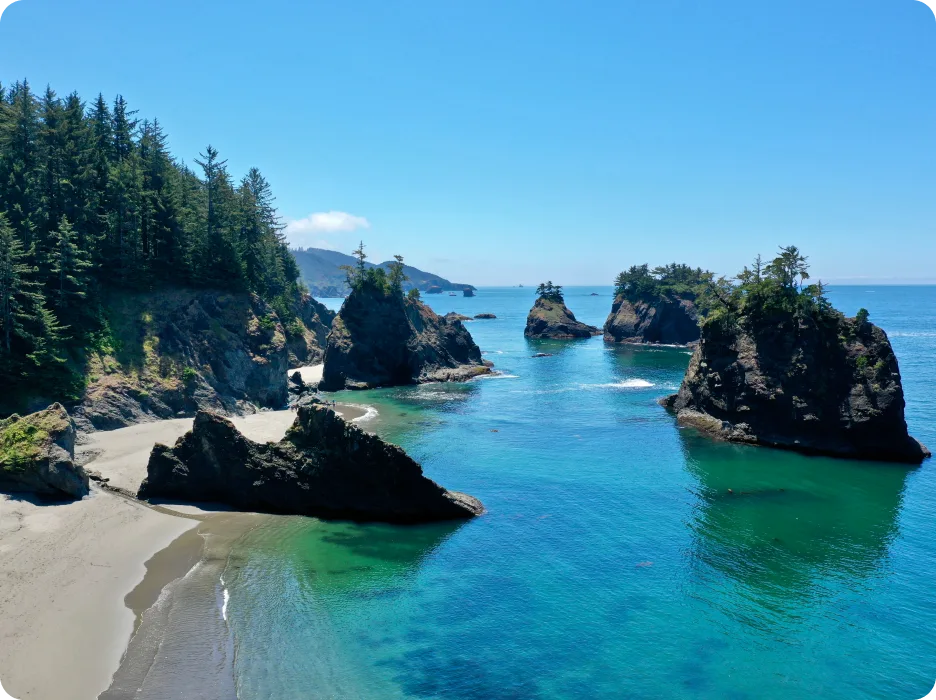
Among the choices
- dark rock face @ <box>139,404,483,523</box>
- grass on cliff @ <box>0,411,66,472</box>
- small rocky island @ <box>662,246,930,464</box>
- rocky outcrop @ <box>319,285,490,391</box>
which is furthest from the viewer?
rocky outcrop @ <box>319,285,490,391</box>

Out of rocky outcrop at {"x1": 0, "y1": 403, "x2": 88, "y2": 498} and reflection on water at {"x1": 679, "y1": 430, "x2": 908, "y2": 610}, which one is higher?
rocky outcrop at {"x1": 0, "y1": 403, "x2": 88, "y2": 498}

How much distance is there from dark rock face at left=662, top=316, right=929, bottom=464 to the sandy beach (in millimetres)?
54586

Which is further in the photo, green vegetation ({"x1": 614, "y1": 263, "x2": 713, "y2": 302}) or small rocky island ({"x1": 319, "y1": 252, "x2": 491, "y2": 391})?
green vegetation ({"x1": 614, "y1": 263, "x2": 713, "y2": 302})

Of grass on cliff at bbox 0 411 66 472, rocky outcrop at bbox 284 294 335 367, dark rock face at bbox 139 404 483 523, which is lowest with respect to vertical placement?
dark rock face at bbox 139 404 483 523

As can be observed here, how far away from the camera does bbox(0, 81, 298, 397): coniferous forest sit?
4991 cm

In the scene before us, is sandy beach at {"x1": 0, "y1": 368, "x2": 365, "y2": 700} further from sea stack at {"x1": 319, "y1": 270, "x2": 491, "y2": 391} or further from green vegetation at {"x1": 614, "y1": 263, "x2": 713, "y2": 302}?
green vegetation at {"x1": 614, "y1": 263, "x2": 713, "y2": 302}

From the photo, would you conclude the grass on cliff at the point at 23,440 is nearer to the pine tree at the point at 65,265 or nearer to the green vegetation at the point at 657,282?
the pine tree at the point at 65,265

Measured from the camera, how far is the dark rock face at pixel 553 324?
171m

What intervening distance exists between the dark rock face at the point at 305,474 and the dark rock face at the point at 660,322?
407 ft

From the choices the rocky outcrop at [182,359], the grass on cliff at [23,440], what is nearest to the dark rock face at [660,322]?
the rocky outcrop at [182,359]

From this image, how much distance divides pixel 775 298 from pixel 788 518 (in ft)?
103

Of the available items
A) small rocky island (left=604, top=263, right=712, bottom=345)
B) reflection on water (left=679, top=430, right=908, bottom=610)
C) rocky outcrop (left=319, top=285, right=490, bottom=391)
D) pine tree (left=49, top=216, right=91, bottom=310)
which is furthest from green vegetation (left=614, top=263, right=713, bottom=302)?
pine tree (left=49, top=216, right=91, bottom=310)

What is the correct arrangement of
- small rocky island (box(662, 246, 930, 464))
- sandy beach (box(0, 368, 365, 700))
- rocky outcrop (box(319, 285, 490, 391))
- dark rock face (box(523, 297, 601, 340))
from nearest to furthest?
sandy beach (box(0, 368, 365, 700)), small rocky island (box(662, 246, 930, 464)), rocky outcrop (box(319, 285, 490, 391)), dark rock face (box(523, 297, 601, 340))

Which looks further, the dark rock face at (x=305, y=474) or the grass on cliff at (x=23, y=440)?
the dark rock face at (x=305, y=474)
